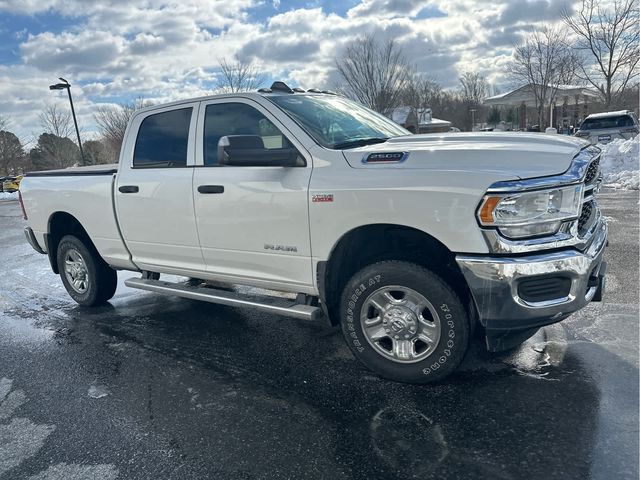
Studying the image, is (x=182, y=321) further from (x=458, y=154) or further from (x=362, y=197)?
(x=458, y=154)

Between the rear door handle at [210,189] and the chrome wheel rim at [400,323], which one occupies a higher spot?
the rear door handle at [210,189]

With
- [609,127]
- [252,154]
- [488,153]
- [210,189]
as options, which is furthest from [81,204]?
[609,127]

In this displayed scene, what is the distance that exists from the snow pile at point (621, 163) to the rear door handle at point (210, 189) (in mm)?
11969

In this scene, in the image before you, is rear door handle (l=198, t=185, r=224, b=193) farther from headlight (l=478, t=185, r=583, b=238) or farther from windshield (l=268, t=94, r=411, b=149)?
headlight (l=478, t=185, r=583, b=238)

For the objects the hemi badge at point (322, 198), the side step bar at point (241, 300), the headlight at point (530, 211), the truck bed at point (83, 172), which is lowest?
the side step bar at point (241, 300)

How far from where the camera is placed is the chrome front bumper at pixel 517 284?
2883mm

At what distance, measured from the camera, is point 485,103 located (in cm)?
6856

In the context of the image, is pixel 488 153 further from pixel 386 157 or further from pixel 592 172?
pixel 592 172

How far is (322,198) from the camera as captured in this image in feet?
11.4

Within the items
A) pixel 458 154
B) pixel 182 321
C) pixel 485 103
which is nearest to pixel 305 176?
pixel 458 154

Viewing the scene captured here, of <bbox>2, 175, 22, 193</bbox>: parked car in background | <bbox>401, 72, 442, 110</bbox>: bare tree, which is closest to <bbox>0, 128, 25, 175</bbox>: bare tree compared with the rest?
<bbox>2, 175, 22, 193</bbox>: parked car in background

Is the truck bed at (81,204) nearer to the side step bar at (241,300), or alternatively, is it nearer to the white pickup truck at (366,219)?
the white pickup truck at (366,219)

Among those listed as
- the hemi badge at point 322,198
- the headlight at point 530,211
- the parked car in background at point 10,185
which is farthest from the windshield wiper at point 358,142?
the parked car in background at point 10,185

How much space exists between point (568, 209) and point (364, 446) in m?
1.78
